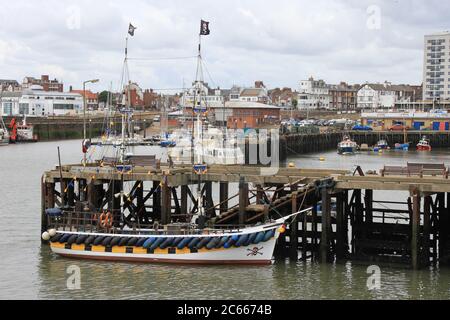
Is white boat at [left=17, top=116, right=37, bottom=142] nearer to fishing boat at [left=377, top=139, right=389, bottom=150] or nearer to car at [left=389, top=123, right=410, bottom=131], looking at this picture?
fishing boat at [left=377, top=139, right=389, bottom=150]

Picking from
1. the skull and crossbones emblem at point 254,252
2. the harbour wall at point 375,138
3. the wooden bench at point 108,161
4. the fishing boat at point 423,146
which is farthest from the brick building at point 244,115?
the skull and crossbones emblem at point 254,252

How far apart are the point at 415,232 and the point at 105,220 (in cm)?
1329

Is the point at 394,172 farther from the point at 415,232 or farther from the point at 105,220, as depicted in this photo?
the point at 105,220

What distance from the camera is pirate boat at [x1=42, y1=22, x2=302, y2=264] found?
3469cm

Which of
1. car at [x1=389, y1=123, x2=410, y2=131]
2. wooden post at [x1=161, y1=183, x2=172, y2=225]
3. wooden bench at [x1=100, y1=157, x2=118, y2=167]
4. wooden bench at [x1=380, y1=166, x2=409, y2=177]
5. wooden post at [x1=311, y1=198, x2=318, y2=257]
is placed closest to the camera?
wooden post at [x1=311, y1=198, x2=318, y2=257]

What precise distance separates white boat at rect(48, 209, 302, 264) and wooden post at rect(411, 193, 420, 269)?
4.83 m

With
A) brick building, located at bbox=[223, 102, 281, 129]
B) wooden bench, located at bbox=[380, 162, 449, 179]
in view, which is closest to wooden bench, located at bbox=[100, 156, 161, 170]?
wooden bench, located at bbox=[380, 162, 449, 179]

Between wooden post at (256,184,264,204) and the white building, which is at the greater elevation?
the white building

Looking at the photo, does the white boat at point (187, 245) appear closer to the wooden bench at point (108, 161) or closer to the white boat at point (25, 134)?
the wooden bench at point (108, 161)

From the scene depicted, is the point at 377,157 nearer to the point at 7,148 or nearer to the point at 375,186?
the point at 7,148

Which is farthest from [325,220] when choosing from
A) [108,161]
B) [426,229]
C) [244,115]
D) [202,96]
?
[244,115]
